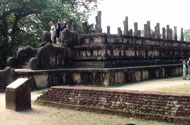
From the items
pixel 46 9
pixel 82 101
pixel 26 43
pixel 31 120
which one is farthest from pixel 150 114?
pixel 26 43

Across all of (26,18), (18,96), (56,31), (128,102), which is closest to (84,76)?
(56,31)

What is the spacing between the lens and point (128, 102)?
6.40 metres

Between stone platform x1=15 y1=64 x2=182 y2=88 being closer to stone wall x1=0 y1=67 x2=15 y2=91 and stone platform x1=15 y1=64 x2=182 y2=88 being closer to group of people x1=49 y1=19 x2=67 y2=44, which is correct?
stone wall x1=0 y1=67 x2=15 y2=91

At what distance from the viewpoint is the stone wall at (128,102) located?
564cm

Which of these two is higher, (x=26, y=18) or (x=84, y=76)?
(x=26, y=18)

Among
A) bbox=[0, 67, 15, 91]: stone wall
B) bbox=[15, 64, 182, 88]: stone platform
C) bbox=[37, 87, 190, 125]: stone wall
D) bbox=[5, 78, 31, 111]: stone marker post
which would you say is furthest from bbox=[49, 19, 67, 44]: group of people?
bbox=[5, 78, 31, 111]: stone marker post

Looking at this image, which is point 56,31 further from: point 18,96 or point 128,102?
point 128,102

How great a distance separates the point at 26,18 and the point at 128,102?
17768 millimetres

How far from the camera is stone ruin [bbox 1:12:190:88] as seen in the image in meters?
11.4

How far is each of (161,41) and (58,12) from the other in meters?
7.66

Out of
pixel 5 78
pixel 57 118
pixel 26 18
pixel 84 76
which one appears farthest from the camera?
pixel 26 18

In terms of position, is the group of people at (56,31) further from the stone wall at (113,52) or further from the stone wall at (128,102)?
the stone wall at (128,102)

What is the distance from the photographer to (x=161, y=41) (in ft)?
58.6

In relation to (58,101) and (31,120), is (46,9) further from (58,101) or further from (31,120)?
(31,120)
